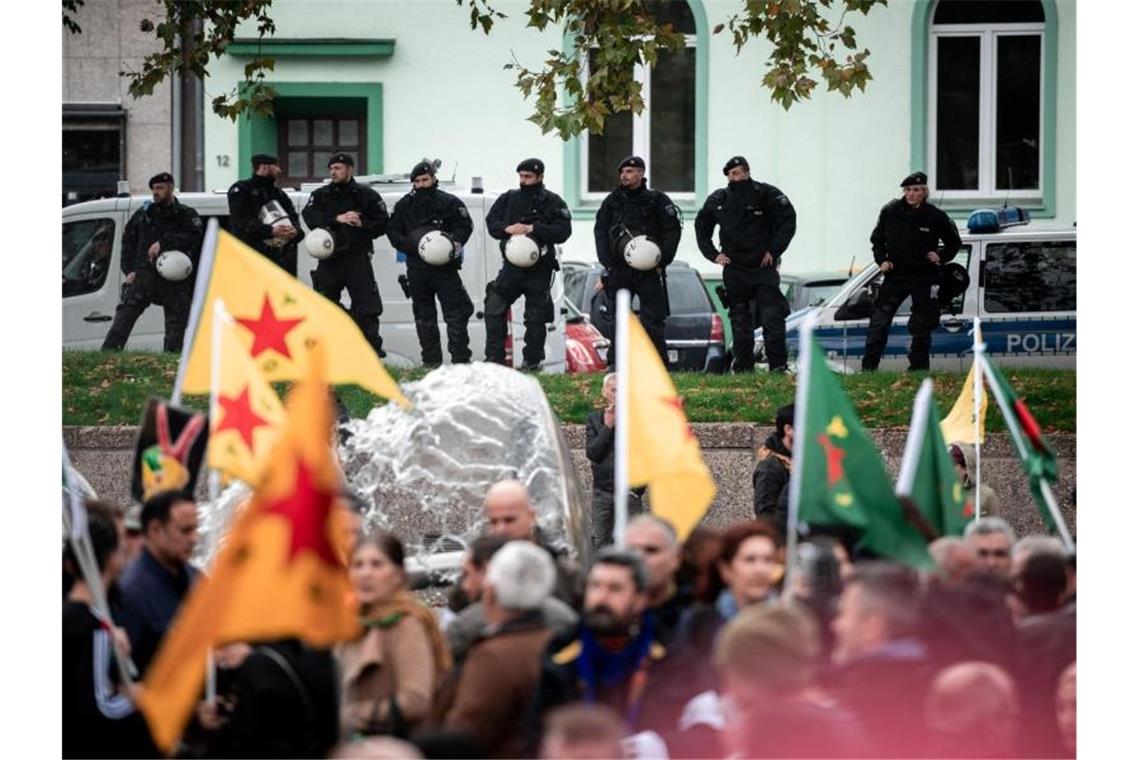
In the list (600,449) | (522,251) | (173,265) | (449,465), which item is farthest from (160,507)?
(173,265)

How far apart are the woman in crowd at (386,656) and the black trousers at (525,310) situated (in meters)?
8.49

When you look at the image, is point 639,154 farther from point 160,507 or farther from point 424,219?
point 160,507

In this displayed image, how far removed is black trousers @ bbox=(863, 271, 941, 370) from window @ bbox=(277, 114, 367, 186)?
371 inches

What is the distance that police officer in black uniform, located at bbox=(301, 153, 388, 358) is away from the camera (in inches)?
624

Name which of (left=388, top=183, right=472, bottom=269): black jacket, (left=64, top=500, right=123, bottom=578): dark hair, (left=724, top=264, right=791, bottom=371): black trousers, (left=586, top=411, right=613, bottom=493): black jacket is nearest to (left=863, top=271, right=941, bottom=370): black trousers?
(left=724, top=264, right=791, bottom=371): black trousers

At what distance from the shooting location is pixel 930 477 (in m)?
8.35

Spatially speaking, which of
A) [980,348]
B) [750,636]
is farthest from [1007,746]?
[980,348]

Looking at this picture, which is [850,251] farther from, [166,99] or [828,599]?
[828,599]

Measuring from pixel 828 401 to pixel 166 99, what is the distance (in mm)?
17940

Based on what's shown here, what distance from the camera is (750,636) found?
20.6 feet

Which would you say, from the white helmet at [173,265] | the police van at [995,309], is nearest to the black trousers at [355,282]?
the white helmet at [173,265]

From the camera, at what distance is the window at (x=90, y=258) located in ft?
56.0

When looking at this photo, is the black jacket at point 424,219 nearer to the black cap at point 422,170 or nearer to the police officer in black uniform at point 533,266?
the black cap at point 422,170

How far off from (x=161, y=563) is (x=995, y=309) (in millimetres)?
9966
